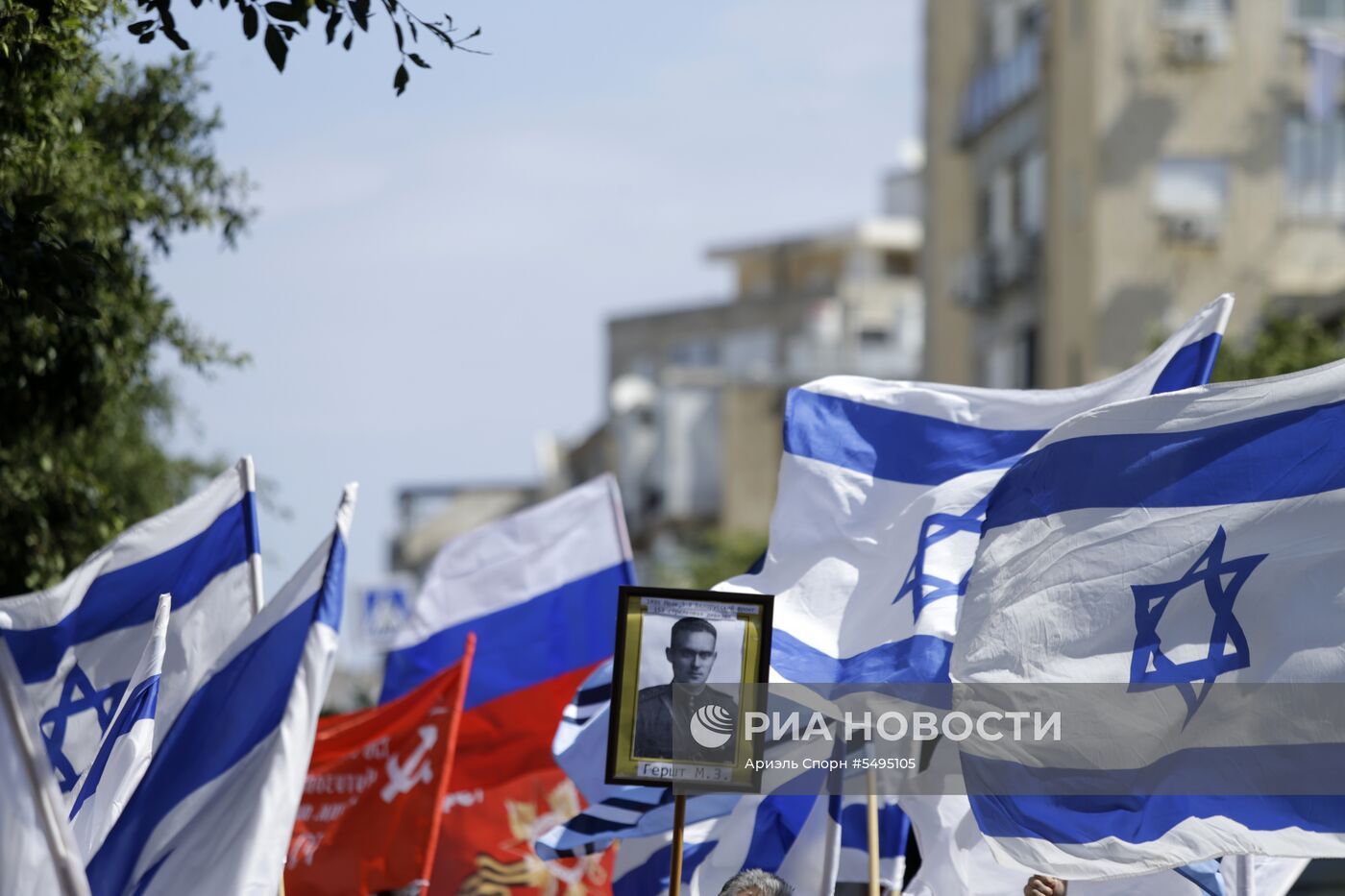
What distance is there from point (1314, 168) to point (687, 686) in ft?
85.2

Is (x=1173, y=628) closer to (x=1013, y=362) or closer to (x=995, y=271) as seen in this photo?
(x=1013, y=362)

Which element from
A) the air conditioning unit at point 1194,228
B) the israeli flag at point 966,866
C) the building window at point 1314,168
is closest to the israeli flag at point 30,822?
the israeli flag at point 966,866

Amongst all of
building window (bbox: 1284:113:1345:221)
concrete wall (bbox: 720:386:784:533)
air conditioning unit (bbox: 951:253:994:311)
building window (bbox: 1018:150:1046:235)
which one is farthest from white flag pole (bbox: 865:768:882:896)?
concrete wall (bbox: 720:386:784:533)

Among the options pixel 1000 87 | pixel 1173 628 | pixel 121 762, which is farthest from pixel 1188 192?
pixel 121 762

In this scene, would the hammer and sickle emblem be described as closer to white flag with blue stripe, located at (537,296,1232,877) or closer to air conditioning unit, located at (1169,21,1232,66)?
white flag with blue stripe, located at (537,296,1232,877)

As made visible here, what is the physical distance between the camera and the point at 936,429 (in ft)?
30.5

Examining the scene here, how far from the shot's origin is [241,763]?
21.7ft

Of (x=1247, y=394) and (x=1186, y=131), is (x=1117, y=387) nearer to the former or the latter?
(x=1247, y=394)

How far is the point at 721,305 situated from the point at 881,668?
209ft

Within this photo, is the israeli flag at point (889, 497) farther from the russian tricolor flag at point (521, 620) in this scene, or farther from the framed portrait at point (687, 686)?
the russian tricolor flag at point (521, 620)

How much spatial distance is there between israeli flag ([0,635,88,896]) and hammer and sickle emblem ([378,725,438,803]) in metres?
4.43

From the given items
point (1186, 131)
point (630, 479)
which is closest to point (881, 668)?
point (1186, 131)

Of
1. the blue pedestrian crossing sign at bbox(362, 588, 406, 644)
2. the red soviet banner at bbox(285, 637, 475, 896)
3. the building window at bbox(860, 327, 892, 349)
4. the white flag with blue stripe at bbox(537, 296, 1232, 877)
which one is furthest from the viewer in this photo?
the building window at bbox(860, 327, 892, 349)

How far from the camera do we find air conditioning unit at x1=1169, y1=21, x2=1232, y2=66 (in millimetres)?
30781
